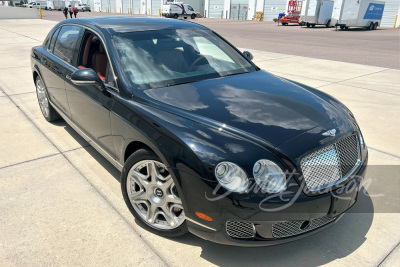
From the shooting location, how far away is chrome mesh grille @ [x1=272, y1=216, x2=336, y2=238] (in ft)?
7.30

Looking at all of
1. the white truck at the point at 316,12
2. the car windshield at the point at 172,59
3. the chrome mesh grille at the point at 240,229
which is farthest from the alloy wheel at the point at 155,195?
the white truck at the point at 316,12

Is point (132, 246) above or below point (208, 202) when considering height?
below

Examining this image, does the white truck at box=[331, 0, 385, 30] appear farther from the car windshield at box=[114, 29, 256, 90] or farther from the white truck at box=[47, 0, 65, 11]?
the white truck at box=[47, 0, 65, 11]

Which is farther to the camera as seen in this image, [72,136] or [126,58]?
[72,136]

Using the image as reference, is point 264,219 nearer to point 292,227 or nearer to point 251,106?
point 292,227

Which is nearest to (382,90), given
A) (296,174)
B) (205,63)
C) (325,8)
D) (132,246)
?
(205,63)

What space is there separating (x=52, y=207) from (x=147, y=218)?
1002 mm

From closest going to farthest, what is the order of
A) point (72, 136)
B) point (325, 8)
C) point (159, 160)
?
point (159, 160) < point (72, 136) < point (325, 8)

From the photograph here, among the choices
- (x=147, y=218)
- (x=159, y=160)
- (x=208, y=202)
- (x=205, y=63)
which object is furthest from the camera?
(x=205, y=63)

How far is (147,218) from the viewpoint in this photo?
2744 mm

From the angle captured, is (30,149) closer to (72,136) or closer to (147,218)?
(72,136)

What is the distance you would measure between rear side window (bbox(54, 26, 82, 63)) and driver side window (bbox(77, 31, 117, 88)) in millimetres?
221

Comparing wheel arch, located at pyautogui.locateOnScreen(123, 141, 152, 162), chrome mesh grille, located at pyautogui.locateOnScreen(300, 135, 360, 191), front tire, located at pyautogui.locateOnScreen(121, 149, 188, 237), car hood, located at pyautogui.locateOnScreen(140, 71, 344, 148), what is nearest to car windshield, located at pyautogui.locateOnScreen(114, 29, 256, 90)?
car hood, located at pyautogui.locateOnScreen(140, 71, 344, 148)

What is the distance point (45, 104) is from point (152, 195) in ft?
11.1
